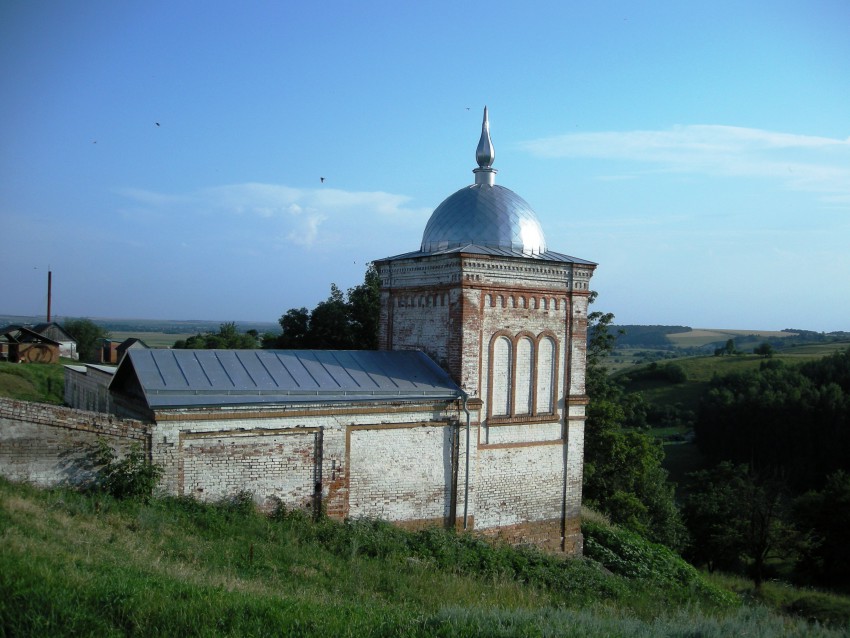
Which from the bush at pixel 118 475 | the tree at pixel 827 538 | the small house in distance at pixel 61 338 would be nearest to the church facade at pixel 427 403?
the bush at pixel 118 475

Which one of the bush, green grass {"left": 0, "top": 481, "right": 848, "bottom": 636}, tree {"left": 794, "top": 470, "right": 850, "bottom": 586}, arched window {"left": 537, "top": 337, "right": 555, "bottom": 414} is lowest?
tree {"left": 794, "top": 470, "right": 850, "bottom": 586}

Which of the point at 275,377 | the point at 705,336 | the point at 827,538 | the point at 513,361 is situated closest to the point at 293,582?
the point at 275,377

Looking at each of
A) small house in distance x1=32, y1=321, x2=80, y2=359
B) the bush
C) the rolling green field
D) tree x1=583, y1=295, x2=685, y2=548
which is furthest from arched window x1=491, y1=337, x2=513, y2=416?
the rolling green field

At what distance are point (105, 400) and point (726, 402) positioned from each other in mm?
43985

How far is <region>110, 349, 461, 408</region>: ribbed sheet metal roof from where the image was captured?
38.1 feet

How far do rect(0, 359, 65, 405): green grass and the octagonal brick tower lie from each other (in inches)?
869

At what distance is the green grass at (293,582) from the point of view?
6.58 metres

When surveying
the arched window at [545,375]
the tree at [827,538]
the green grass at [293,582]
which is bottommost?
the tree at [827,538]

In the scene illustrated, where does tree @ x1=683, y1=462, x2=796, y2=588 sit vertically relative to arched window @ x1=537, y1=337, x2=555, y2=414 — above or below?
below

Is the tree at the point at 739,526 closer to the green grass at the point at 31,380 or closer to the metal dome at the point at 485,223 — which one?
the metal dome at the point at 485,223

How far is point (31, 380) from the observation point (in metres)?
32.3

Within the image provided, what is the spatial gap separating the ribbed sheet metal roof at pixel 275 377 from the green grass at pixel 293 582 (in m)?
1.77

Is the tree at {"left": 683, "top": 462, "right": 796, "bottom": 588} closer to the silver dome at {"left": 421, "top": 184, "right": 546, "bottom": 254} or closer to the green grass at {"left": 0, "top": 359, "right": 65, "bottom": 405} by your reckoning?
the silver dome at {"left": 421, "top": 184, "right": 546, "bottom": 254}

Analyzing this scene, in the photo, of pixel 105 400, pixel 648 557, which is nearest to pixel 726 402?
pixel 648 557
